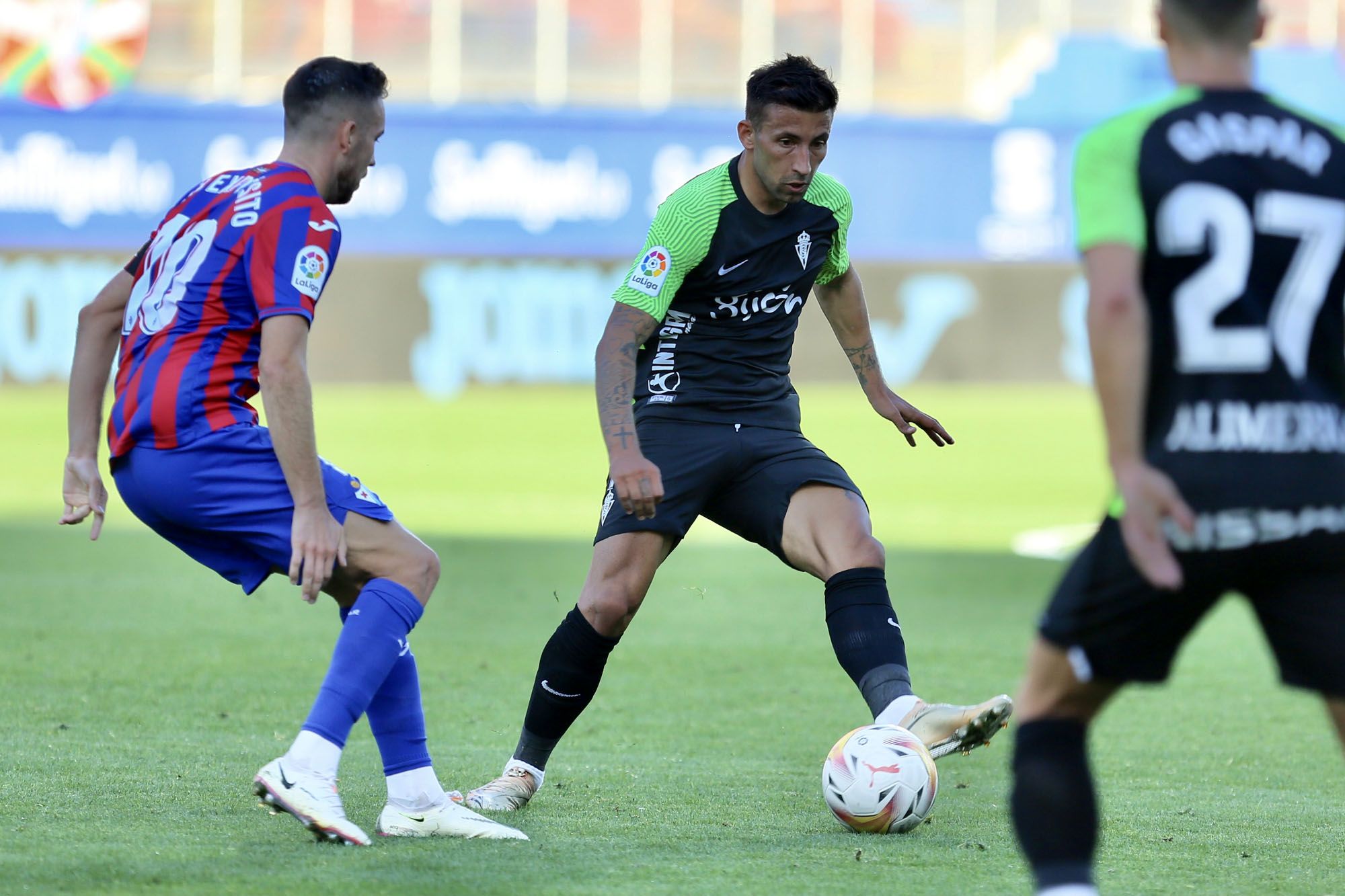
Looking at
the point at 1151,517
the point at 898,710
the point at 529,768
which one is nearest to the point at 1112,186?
the point at 1151,517

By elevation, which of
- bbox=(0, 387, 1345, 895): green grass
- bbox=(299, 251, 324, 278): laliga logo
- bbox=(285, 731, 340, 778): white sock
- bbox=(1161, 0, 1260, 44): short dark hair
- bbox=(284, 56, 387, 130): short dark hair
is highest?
bbox=(1161, 0, 1260, 44): short dark hair

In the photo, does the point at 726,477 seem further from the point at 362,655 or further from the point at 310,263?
the point at 310,263

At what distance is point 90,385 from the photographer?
4.35m

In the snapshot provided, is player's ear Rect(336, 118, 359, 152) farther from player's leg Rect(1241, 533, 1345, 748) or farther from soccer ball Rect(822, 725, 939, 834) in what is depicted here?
player's leg Rect(1241, 533, 1345, 748)

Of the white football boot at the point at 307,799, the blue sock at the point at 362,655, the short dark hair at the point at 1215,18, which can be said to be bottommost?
the white football boot at the point at 307,799

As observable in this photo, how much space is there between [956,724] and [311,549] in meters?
1.67

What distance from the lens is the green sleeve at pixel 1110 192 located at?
9.44 ft

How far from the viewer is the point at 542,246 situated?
22.2 metres

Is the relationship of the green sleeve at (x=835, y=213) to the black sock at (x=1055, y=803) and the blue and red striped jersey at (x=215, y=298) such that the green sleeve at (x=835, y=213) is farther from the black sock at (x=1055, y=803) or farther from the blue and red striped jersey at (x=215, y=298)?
the black sock at (x=1055, y=803)

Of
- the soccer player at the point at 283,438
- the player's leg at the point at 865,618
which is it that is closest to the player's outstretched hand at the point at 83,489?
the soccer player at the point at 283,438

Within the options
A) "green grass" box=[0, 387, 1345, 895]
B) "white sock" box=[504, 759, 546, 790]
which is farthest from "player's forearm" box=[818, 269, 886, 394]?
"white sock" box=[504, 759, 546, 790]

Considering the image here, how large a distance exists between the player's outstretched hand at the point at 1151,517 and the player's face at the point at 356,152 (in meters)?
2.14

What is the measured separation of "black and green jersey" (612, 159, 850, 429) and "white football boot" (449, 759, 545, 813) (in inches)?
44.0

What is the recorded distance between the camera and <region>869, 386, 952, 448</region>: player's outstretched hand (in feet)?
17.7
